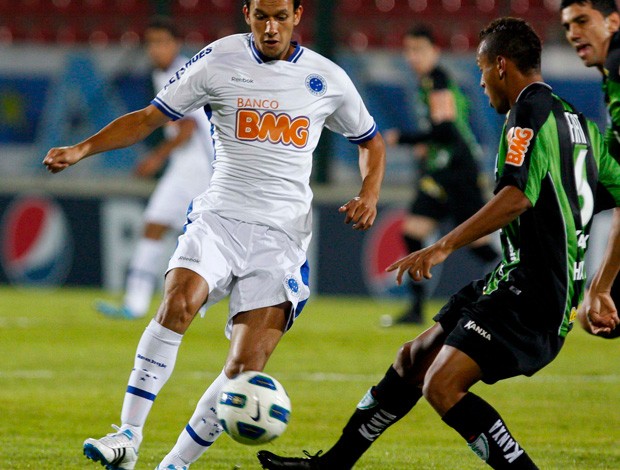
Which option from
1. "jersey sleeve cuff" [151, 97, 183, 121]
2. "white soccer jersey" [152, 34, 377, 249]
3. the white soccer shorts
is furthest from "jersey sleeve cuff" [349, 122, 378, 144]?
"jersey sleeve cuff" [151, 97, 183, 121]

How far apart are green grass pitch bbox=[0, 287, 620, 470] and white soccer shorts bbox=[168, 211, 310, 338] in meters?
0.78

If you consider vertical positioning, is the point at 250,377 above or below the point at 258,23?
below

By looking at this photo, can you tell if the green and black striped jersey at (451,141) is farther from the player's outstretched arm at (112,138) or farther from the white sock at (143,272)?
the player's outstretched arm at (112,138)

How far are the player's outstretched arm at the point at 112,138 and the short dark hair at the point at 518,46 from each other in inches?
58.6

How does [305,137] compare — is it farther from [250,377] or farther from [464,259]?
[464,259]

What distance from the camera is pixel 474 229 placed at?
3908 millimetres

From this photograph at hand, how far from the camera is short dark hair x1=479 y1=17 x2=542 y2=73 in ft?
13.9

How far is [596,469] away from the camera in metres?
4.90

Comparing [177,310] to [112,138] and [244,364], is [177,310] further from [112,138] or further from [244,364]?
[112,138]

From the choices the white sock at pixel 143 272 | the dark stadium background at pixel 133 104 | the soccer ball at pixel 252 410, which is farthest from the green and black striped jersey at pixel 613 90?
the dark stadium background at pixel 133 104

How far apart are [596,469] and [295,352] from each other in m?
4.28

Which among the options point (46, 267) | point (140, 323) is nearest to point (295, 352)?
point (140, 323)

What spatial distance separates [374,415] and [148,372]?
0.93m

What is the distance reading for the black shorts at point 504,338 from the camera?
4082 mm
